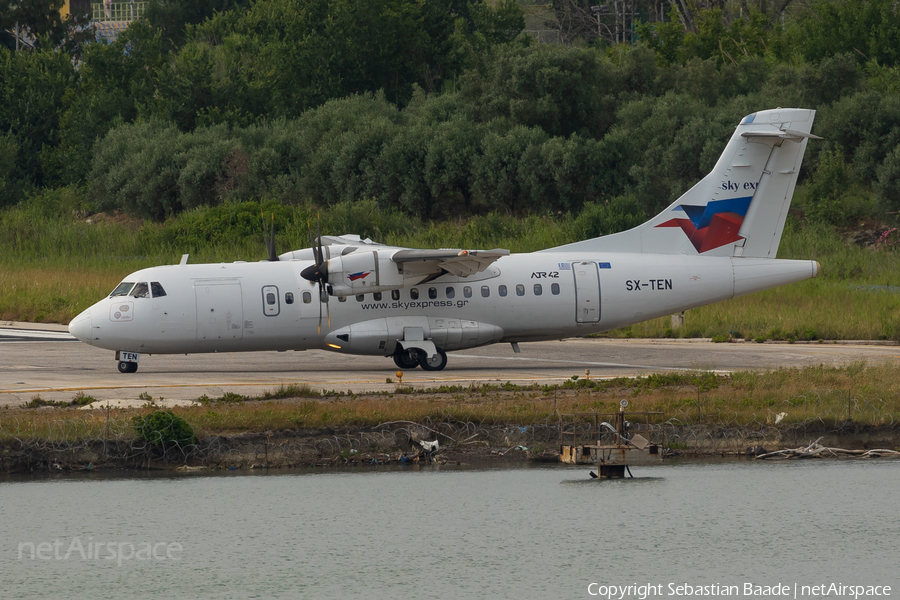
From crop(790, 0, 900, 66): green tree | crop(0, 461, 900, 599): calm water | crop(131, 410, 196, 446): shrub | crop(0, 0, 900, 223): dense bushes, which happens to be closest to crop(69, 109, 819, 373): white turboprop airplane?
crop(131, 410, 196, 446): shrub

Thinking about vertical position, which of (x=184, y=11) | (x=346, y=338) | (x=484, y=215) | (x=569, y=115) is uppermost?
(x=184, y=11)

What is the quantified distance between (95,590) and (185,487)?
492 cm

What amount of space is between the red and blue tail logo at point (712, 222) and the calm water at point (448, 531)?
1078 centimetres

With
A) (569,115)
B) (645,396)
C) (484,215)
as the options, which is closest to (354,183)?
(484,215)

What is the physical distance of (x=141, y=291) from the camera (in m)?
30.7

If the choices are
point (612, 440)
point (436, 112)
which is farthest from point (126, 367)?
point (436, 112)

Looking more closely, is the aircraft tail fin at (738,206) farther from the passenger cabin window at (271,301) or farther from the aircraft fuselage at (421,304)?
the passenger cabin window at (271,301)

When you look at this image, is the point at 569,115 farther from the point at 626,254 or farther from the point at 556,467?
the point at 556,467

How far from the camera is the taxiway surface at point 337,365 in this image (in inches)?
1134

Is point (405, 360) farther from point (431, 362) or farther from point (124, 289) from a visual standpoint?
point (124, 289)

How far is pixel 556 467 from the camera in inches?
955

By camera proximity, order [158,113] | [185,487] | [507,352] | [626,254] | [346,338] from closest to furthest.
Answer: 1. [185,487]
2. [346,338]
3. [626,254]
4. [507,352]
5. [158,113]

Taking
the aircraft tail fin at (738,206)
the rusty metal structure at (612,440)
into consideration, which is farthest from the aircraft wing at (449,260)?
the rusty metal structure at (612,440)

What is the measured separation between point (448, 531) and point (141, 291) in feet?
45.1
